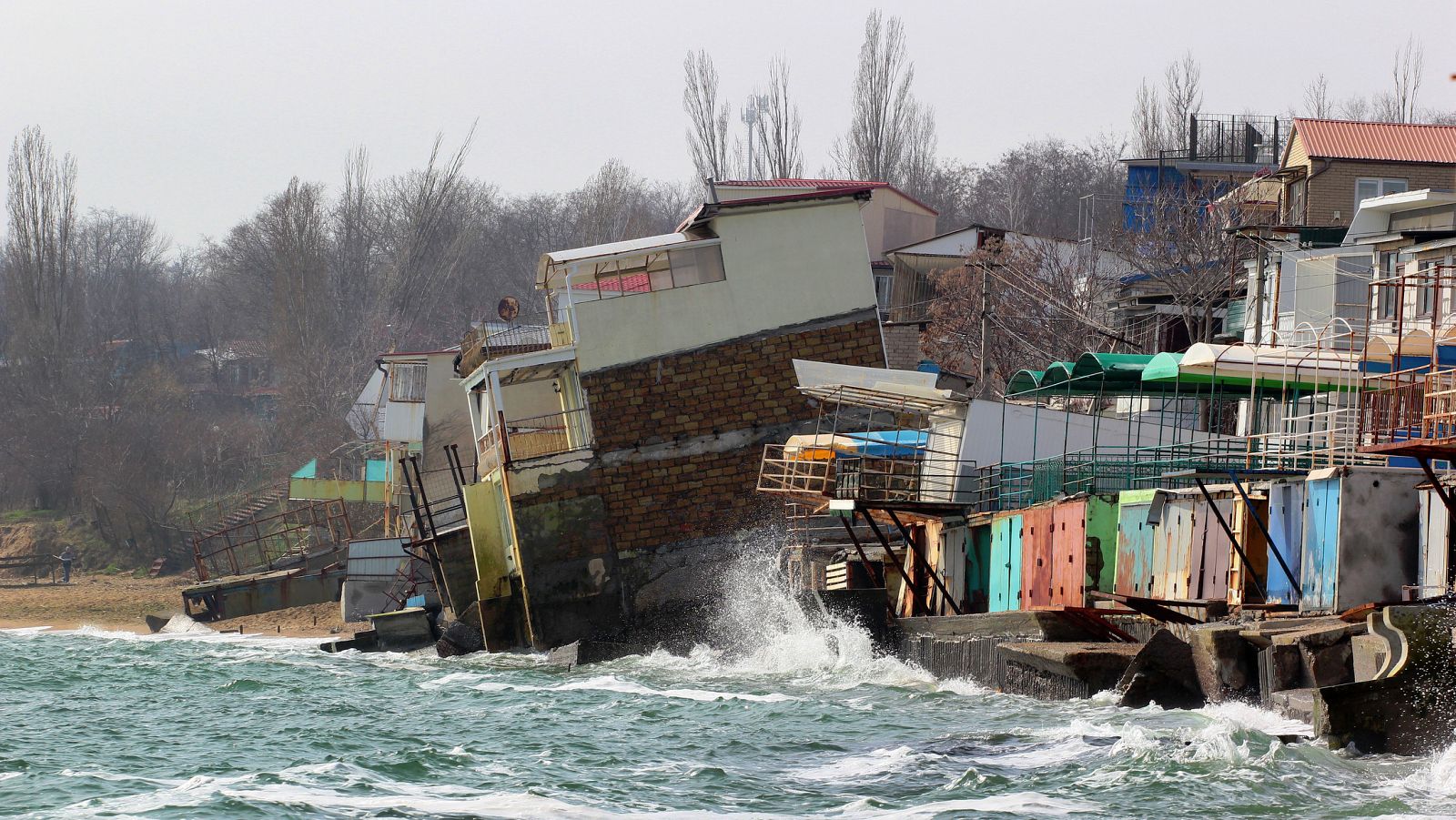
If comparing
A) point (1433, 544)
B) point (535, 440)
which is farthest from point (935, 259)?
point (1433, 544)


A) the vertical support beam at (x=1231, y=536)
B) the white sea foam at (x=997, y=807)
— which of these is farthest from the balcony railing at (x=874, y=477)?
the white sea foam at (x=997, y=807)

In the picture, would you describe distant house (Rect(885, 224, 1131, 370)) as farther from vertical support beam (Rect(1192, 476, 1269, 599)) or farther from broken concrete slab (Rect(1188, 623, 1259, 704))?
broken concrete slab (Rect(1188, 623, 1259, 704))

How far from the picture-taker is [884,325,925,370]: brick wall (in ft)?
166

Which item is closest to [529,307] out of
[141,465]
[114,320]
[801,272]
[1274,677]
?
[141,465]

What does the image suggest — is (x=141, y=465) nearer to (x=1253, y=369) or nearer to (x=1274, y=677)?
(x=1253, y=369)

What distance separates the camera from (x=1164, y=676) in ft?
62.4

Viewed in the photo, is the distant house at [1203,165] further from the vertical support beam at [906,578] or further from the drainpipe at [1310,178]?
the vertical support beam at [906,578]

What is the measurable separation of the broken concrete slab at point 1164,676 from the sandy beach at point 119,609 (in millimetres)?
29958

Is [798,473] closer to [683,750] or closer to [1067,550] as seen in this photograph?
[1067,550]

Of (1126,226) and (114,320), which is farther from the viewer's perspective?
(114,320)

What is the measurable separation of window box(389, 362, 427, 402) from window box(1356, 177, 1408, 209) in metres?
30.4

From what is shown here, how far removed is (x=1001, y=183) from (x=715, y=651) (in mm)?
73018

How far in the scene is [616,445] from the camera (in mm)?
34094

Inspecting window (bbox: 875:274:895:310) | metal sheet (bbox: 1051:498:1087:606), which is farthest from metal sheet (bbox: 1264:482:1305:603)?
window (bbox: 875:274:895:310)
